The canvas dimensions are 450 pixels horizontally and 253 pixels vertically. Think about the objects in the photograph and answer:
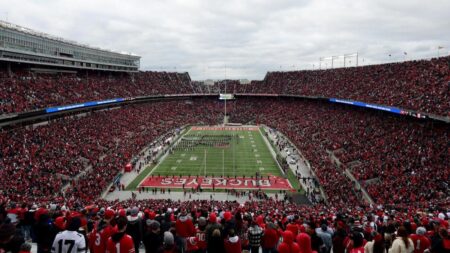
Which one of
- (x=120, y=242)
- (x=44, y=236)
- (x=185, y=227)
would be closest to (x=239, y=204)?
(x=185, y=227)

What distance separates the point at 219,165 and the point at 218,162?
53.6 inches

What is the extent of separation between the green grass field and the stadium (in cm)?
27

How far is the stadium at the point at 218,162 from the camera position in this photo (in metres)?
7.86

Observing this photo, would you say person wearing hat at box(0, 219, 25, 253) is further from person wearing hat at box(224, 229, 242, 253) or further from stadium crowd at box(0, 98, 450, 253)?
person wearing hat at box(224, 229, 242, 253)

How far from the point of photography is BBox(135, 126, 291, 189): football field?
31.2 metres

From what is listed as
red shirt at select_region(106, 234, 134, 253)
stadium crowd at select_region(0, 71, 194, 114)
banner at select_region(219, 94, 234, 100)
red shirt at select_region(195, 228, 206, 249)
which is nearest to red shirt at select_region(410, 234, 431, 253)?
red shirt at select_region(195, 228, 206, 249)

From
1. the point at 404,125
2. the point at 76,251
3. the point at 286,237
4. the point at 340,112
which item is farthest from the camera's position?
the point at 340,112

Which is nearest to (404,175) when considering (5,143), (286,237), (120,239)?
(286,237)

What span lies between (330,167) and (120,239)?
92.1 feet

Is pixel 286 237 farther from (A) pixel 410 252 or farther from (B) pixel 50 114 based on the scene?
(B) pixel 50 114

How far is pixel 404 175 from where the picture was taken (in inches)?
971

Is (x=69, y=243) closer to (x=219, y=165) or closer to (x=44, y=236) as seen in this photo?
(x=44, y=236)

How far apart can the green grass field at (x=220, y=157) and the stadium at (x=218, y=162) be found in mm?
270

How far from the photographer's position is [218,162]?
3831cm
